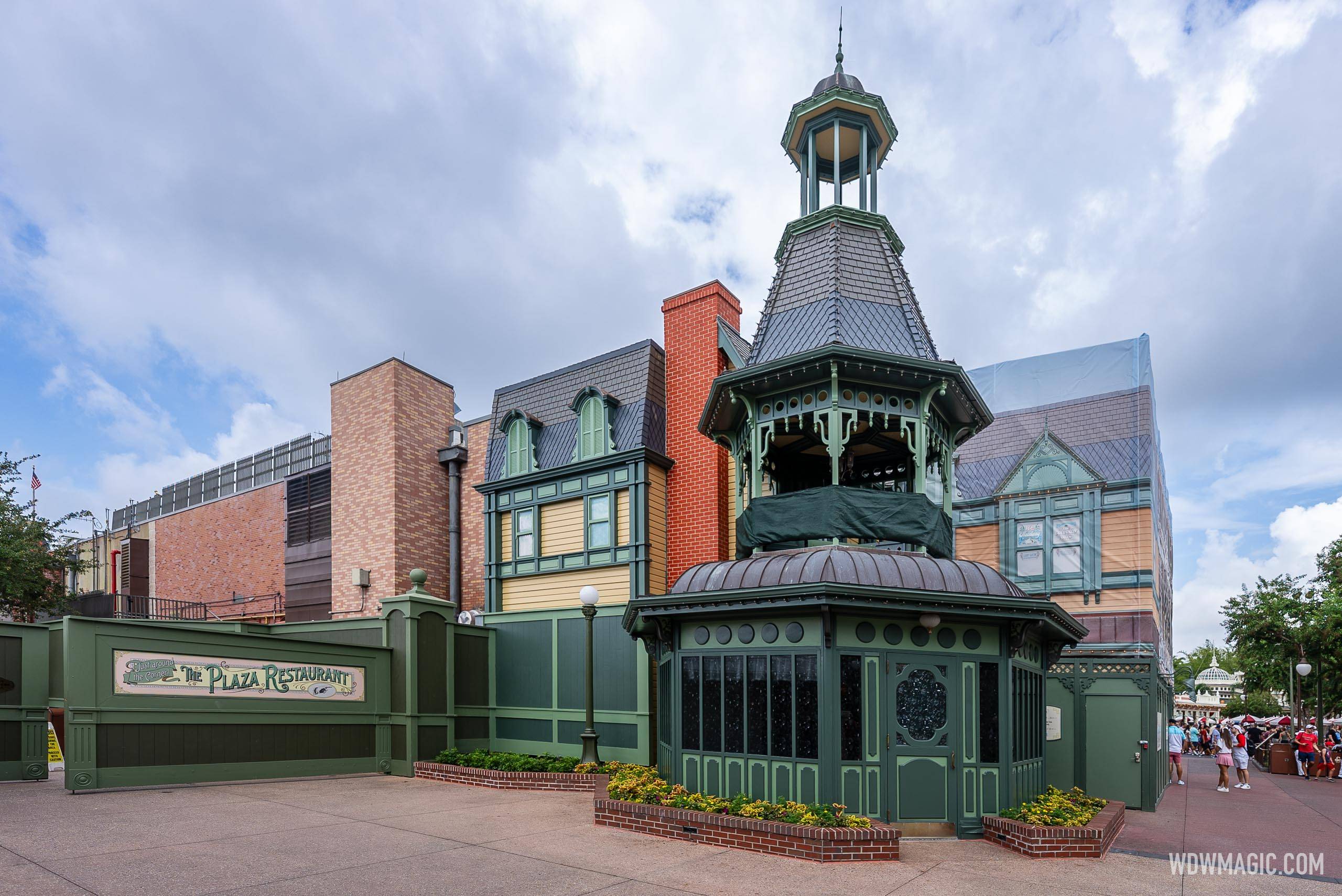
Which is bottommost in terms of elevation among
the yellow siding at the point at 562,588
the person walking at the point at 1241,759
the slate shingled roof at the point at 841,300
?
the person walking at the point at 1241,759

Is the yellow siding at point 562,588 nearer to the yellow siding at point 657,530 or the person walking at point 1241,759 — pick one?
the yellow siding at point 657,530

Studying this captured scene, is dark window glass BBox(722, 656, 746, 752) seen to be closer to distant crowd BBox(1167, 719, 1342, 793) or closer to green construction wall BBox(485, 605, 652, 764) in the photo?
green construction wall BBox(485, 605, 652, 764)

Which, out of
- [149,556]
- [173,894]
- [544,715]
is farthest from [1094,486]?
[149,556]

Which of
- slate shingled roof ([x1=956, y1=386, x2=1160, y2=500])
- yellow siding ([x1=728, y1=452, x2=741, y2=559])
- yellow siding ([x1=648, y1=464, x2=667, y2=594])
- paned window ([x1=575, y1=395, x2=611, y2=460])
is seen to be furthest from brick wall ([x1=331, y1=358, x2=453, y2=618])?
slate shingled roof ([x1=956, y1=386, x2=1160, y2=500])

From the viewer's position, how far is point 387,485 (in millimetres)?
22578

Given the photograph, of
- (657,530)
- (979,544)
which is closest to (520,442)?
(657,530)

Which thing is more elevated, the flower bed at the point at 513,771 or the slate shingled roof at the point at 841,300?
the slate shingled roof at the point at 841,300

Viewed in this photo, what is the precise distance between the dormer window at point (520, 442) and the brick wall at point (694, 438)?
3579 millimetres

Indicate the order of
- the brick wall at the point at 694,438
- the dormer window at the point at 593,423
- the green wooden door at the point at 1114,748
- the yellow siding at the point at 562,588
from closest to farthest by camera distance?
the green wooden door at the point at 1114,748, the brick wall at the point at 694,438, the yellow siding at the point at 562,588, the dormer window at the point at 593,423

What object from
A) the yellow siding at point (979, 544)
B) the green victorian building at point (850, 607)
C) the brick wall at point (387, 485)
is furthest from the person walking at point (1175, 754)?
the brick wall at point (387, 485)

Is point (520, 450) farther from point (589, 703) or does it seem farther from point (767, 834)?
point (767, 834)

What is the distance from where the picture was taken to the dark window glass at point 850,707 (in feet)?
31.6

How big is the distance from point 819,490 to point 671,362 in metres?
7.57

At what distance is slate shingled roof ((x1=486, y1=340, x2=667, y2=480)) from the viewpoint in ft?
59.6
